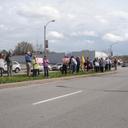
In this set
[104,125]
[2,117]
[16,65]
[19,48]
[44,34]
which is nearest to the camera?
[104,125]

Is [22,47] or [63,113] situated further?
[22,47]

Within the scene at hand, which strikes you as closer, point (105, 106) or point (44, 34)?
point (105, 106)

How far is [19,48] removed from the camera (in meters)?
153

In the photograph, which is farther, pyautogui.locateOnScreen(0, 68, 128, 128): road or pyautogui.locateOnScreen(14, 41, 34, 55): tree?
pyautogui.locateOnScreen(14, 41, 34, 55): tree

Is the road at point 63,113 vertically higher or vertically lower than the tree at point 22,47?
lower

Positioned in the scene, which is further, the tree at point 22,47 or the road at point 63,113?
the tree at point 22,47

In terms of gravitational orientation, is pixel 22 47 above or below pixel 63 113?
above

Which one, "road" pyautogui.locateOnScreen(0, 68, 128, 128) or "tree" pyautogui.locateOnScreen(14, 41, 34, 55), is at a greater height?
"tree" pyautogui.locateOnScreen(14, 41, 34, 55)

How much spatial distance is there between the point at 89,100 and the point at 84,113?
3466 mm

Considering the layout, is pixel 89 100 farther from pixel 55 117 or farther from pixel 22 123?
pixel 22 123

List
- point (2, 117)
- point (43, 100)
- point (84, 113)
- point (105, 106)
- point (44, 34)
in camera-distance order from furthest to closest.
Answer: point (44, 34) → point (43, 100) → point (105, 106) → point (84, 113) → point (2, 117)

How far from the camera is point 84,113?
11.3 metres

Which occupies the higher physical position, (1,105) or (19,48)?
(19,48)

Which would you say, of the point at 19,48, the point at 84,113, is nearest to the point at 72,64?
the point at 84,113
